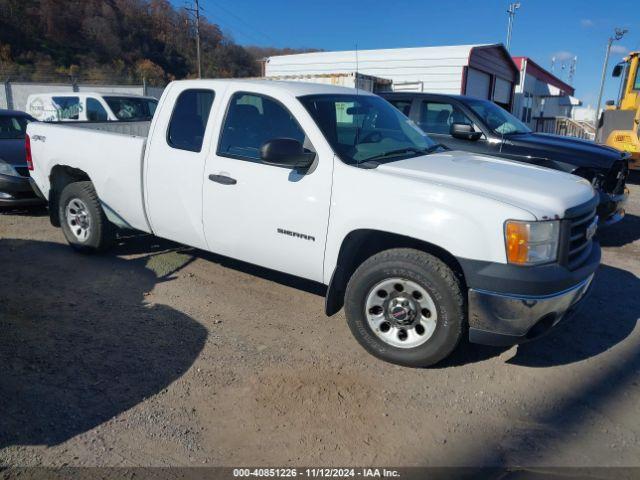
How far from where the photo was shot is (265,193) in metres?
3.91

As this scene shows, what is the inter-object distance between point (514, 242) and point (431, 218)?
20.4 inches

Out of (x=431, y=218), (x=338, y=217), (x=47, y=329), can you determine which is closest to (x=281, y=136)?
(x=338, y=217)

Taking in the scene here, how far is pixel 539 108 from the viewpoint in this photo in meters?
40.3

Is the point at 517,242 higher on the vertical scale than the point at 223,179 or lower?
lower

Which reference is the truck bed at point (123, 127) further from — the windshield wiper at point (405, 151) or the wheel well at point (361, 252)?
the wheel well at point (361, 252)

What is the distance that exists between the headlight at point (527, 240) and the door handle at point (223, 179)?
7.04 ft

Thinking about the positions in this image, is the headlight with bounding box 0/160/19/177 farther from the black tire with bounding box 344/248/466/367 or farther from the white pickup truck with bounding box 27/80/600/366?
the black tire with bounding box 344/248/466/367

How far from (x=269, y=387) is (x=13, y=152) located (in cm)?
664

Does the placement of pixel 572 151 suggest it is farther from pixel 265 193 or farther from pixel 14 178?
pixel 14 178

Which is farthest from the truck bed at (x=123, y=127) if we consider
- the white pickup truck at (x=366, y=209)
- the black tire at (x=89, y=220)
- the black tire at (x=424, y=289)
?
the black tire at (x=424, y=289)

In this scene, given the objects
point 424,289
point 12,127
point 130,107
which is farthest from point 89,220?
point 130,107

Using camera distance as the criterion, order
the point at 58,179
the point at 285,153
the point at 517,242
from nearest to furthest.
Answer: the point at 517,242
the point at 285,153
the point at 58,179

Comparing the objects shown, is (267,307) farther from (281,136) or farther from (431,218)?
(431,218)

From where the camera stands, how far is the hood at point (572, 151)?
21.6 ft
